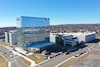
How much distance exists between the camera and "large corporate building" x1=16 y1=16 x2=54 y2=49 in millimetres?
55188

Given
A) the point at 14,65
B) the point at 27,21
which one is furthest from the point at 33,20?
the point at 14,65

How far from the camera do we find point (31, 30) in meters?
58.2

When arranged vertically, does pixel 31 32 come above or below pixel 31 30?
below

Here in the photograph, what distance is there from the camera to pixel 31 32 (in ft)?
192

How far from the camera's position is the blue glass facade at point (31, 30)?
55.1m

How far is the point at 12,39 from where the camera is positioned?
255 feet

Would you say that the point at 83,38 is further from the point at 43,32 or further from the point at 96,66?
the point at 96,66

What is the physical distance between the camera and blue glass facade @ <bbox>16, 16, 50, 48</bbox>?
2170 inches

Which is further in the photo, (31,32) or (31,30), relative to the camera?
(31,32)

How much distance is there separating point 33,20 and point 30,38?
13828mm

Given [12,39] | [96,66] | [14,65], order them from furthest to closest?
1. [12,39]
2. [14,65]
3. [96,66]

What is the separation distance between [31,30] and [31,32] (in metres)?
1.52

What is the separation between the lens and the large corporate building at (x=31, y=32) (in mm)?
55188

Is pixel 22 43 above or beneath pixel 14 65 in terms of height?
above
